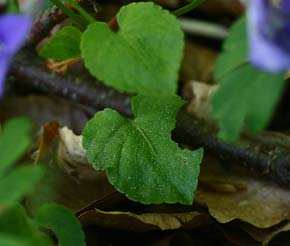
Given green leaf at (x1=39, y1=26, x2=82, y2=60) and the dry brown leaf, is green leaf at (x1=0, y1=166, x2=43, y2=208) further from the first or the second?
the dry brown leaf

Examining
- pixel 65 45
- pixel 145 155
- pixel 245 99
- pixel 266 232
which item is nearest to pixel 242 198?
pixel 266 232

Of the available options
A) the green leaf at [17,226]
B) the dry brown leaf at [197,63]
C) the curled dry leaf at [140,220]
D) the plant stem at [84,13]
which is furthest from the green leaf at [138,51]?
the dry brown leaf at [197,63]

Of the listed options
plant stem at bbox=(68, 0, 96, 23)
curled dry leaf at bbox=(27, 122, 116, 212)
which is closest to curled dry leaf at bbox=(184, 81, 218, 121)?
curled dry leaf at bbox=(27, 122, 116, 212)

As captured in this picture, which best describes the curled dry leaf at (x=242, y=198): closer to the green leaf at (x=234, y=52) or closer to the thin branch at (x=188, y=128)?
the thin branch at (x=188, y=128)

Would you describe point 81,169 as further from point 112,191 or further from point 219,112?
point 219,112

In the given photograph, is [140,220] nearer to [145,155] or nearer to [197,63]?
[145,155]

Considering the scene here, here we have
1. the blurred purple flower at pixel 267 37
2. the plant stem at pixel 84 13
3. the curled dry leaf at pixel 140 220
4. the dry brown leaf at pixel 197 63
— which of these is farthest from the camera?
the dry brown leaf at pixel 197 63
